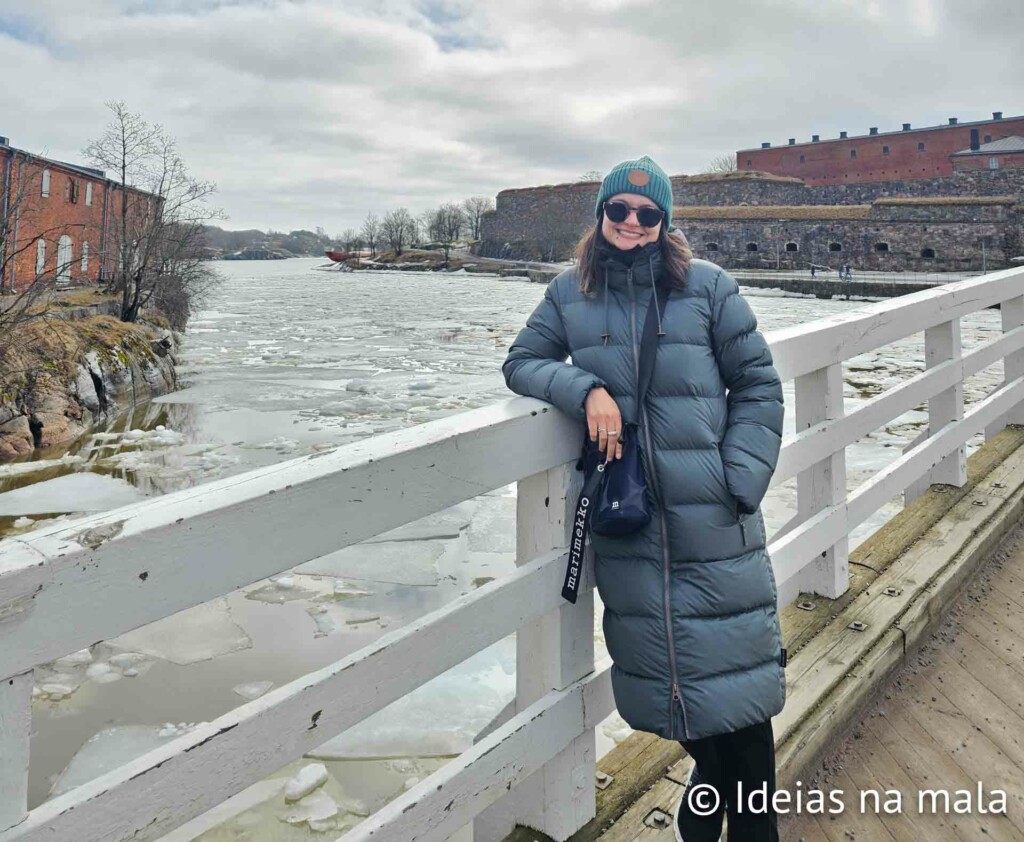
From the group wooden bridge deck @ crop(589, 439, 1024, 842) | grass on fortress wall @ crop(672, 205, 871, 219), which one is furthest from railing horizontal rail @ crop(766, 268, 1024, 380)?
grass on fortress wall @ crop(672, 205, 871, 219)

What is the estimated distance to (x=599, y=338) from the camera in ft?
5.08

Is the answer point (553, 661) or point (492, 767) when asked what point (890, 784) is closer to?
point (553, 661)

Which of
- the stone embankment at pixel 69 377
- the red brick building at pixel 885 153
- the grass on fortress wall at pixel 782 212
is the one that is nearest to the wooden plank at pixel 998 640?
the stone embankment at pixel 69 377

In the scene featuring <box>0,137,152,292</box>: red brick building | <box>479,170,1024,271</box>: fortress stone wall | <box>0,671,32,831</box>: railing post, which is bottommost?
<box>0,671,32,831</box>: railing post

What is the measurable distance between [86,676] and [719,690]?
138 inches

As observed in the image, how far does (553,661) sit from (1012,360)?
3.59 metres

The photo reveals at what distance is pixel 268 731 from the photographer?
1028 millimetres

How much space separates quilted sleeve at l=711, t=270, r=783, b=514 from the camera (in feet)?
4.92

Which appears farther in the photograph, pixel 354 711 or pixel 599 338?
pixel 599 338

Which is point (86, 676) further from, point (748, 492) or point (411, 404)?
point (411, 404)

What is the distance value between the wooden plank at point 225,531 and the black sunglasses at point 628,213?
47cm

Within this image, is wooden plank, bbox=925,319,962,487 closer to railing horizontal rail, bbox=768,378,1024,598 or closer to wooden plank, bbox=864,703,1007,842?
railing horizontal rail, bbox=768,378,1024,598

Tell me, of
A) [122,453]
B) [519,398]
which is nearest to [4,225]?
[122,453]

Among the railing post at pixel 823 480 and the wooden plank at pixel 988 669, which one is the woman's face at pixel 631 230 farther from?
the wooden plank at pixel 988 669
